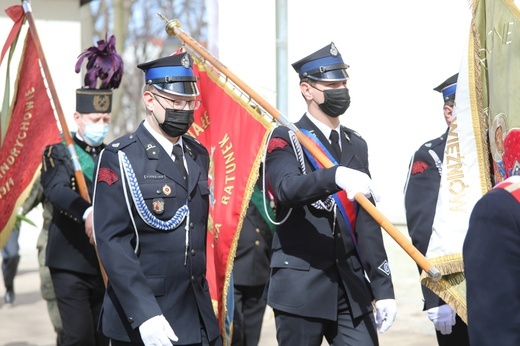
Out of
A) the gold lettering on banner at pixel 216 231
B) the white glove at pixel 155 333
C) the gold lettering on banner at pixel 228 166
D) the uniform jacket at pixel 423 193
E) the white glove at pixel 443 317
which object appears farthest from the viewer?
the gold lettering on banner at pixel 228 166

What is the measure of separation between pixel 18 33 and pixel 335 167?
130 inches

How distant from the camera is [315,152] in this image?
16.9 ft

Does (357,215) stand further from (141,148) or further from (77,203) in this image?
(77,203)

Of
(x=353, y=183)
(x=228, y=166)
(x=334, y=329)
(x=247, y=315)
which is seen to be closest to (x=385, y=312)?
(x=334, y=329)

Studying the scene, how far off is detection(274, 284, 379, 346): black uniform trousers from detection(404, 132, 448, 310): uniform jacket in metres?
0.46

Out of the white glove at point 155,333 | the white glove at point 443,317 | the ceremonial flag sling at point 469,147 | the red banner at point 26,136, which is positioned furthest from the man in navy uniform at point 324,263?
the red banner at point 26,136

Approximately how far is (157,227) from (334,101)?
1216 mm

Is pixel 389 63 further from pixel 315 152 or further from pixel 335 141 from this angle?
pixel 315 152

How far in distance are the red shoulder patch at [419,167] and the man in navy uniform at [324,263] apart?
593 mm

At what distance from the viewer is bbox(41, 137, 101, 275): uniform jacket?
6.61 meters

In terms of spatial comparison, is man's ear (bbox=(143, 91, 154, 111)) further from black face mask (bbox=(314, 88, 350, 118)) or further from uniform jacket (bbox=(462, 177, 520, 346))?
uniform jacket (bbox=(462, 177, 520, 346))

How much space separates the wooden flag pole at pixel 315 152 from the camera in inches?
178

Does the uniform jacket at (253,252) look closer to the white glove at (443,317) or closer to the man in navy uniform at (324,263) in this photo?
the man in navy uniform at (324,263)

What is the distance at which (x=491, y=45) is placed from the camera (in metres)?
3.76
